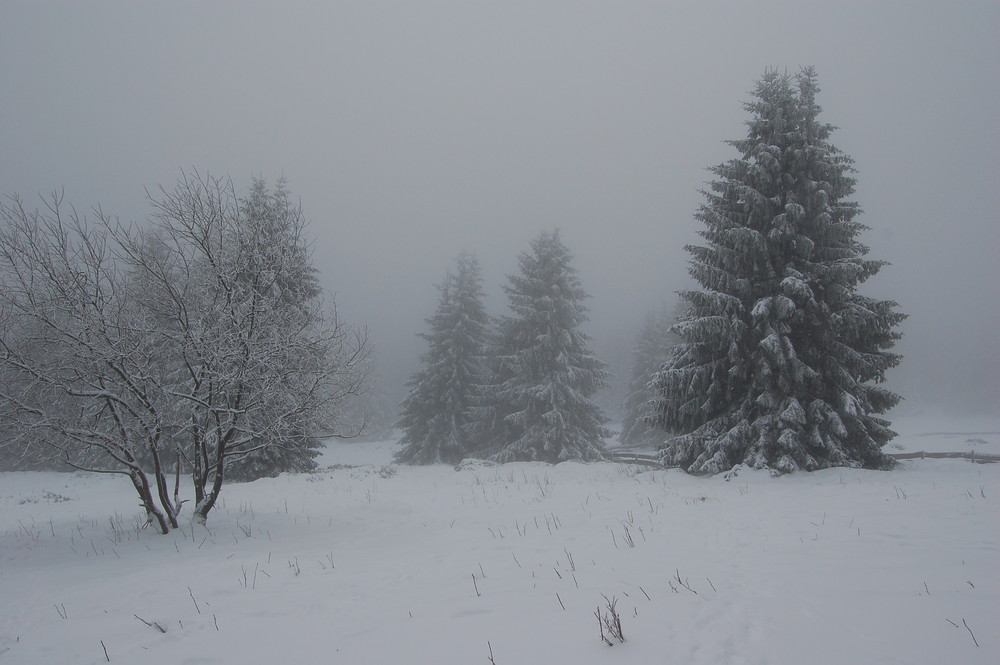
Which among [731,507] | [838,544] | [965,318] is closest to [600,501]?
[731,507]

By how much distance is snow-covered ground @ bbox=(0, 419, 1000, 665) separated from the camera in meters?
3.52

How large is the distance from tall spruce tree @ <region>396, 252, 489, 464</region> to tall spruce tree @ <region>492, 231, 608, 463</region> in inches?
83.8

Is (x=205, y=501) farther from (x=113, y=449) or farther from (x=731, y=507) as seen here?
(x=731, y=507)

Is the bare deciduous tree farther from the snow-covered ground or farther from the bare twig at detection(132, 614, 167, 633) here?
the bare twig at detection(132, 614, 167, 633)

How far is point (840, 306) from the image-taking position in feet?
40.3

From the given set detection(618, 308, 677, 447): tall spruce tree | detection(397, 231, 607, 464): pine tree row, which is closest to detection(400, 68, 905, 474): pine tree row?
detection(397, 231, 607, 464): pine tree row

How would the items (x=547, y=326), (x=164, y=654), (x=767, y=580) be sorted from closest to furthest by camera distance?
(x=164, y=654)
(x=767, y=580)
(x=547, y=326)

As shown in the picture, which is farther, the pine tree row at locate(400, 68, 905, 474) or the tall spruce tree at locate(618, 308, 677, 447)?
the tall spruce tree at locate(618, 308, 677, 447)

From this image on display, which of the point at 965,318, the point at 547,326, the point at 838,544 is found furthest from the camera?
the point at 965,318

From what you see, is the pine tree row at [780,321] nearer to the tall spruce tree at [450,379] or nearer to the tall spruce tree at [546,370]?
the tall spruce tree at [546,370]

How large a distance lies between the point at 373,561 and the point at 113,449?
4.94 m

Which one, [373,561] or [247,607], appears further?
[373,561]

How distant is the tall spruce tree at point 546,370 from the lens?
23969mm

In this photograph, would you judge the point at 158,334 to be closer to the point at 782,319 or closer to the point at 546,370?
the point at 782,319
